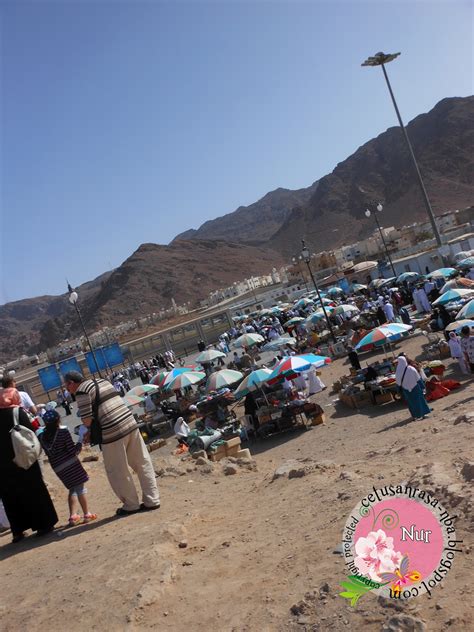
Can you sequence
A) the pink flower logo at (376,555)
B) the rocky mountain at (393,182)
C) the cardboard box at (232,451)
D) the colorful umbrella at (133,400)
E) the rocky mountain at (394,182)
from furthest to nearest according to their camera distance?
the rocky mountain at (393,182), the rocky mountain at (394,182), the colorful umbrella at (133,400), the cardboard box at (232,451), the pink flower logo at (376,555)

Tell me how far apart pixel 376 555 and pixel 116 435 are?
2.66m

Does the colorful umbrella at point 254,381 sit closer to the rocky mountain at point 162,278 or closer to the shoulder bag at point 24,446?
the shoulder bag at point 24,446

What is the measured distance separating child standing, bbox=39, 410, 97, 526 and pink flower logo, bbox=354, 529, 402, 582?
308 centimetres

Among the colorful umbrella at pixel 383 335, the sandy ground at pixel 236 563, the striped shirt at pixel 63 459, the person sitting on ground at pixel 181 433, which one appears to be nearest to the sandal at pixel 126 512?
the sandy ground at pixel 236 563

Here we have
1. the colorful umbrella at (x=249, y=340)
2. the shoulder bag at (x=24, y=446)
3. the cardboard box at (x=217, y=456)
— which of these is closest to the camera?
the shoulder bag at (x=24, y=446)

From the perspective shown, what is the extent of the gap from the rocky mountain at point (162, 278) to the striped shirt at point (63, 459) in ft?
329

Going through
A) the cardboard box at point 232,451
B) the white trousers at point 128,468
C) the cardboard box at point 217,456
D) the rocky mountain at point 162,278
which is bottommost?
the cardboard box at point 232,451

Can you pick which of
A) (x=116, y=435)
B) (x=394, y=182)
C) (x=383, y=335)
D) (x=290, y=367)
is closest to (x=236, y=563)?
(x=116, y=435)

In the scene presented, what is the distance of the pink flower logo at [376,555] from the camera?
2.96 m

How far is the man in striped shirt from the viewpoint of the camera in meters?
4.94

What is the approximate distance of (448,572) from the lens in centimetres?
290

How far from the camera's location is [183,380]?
15.3 m

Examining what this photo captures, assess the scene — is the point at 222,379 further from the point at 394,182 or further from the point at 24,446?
the point at 394,182

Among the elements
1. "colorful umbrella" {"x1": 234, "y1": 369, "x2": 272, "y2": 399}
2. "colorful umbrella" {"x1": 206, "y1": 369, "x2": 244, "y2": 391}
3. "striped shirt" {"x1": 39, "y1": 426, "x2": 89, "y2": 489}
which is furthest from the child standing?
"colorful umbrella" {"x1": 206, "y1": 369, "x2": 244, "y2": 391}
